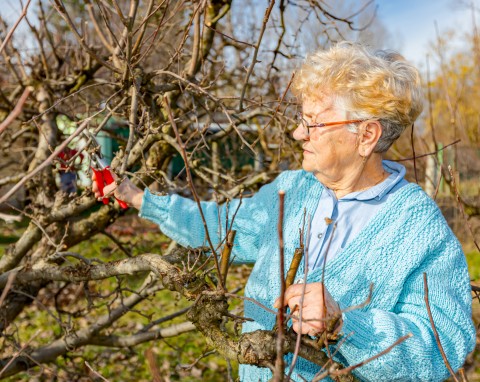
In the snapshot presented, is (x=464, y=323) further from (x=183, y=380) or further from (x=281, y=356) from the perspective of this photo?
(x=183, y=380)

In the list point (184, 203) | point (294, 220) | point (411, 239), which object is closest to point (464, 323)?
point (411, 239)

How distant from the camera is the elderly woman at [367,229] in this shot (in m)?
1.64

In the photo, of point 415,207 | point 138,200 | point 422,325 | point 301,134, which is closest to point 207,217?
point 138,200

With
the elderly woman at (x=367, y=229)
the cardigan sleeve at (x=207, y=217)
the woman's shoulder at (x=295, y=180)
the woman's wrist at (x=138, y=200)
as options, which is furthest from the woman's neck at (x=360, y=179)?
the woman's wrist at (x=138, y=200)

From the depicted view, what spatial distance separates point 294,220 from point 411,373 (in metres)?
0.68

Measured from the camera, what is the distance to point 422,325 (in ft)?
5.44

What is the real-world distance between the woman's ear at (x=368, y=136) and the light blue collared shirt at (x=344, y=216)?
139 millimetres

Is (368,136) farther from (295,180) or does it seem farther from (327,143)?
(295,180)

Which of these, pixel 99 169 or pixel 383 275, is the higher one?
pixel 99 169

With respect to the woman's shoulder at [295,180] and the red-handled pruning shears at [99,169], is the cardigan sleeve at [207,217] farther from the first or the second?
the red-handled pruning shears at [99,169]

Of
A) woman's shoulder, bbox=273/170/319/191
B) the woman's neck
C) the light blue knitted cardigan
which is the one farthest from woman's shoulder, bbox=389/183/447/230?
woman's shoulder, bbox=273/170/319/191

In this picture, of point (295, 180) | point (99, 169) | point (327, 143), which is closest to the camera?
point (327, 143)

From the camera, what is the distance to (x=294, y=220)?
6.68 feet

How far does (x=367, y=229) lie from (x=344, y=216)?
15 cm
